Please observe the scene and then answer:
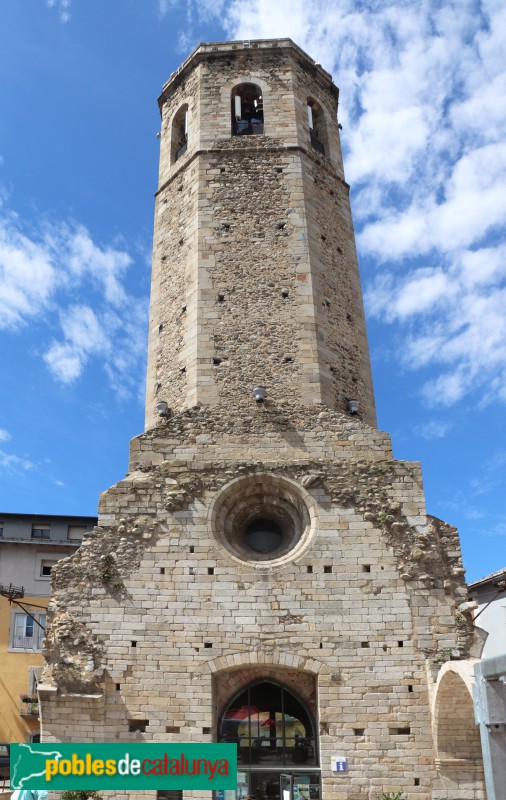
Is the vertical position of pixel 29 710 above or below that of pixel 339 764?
above

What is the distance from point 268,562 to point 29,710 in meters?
12.5

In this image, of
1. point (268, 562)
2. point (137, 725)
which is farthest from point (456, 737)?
point (137, 725)

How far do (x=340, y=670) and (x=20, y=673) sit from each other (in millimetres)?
13655

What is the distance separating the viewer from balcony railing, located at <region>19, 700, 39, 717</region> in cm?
2072

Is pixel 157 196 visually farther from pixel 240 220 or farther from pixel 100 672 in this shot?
pixel 100 672

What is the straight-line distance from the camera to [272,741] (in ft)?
37.9

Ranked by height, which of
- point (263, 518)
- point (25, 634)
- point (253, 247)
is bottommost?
point (25, 634)

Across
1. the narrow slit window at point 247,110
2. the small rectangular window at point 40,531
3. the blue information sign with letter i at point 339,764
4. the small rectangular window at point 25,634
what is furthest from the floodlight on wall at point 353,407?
the small rectangular window at point 40,531

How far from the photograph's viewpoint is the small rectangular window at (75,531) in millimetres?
24594

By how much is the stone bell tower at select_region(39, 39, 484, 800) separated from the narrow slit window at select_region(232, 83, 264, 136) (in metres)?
2.38

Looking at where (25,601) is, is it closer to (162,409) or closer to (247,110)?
(162,409)

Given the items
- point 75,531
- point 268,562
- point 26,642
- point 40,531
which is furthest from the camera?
point 75,531

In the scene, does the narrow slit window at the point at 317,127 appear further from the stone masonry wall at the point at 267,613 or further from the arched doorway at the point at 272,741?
the arched doorway at the point at 272,741

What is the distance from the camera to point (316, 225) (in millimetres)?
15844
